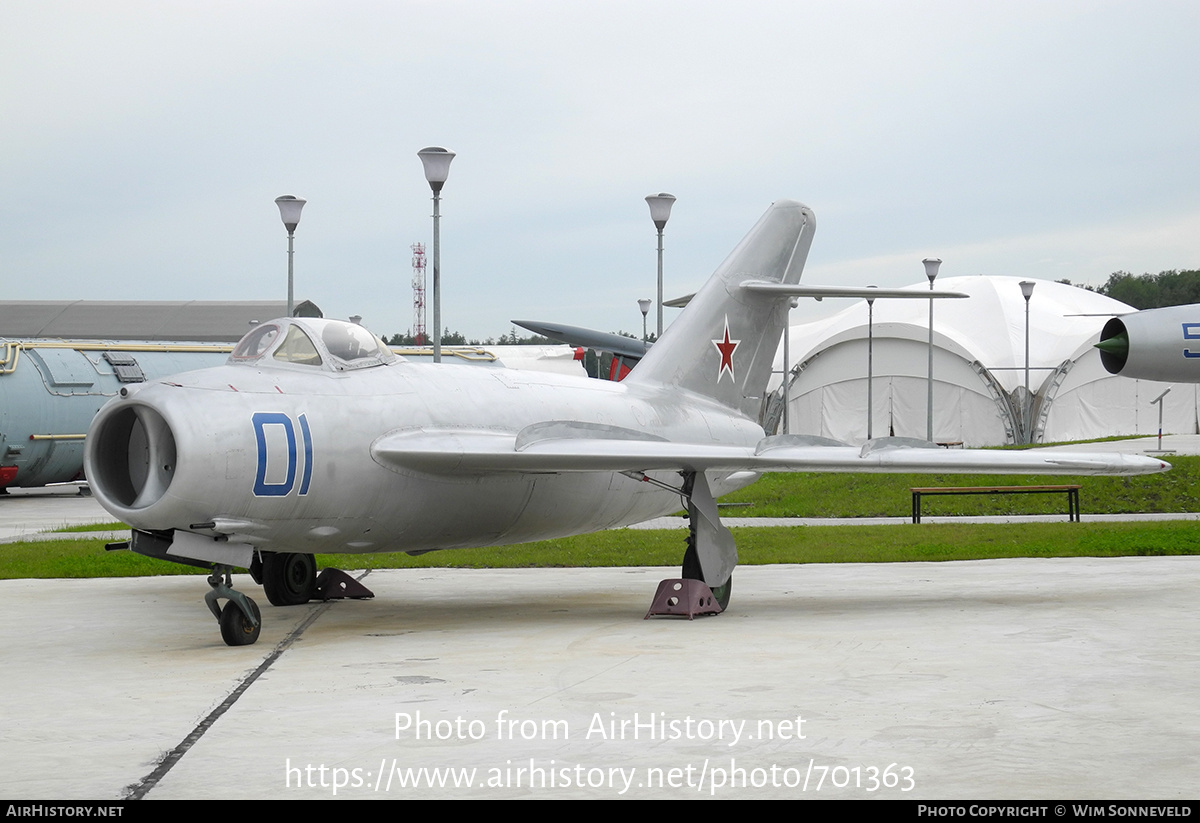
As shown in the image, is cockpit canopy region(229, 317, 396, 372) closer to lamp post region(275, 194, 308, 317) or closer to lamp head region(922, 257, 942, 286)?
lamp post region(275, 194, 308, 317)

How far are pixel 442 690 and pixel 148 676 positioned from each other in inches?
78.6

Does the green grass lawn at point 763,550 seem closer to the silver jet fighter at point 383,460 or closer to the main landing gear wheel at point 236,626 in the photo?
the silver jet fighter at point 383,460

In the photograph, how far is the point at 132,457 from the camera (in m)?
9.17

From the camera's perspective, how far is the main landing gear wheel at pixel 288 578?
452 inches

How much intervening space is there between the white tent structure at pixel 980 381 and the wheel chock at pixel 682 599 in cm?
3931

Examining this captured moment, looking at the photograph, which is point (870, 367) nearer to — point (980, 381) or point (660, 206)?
point (980, 381)

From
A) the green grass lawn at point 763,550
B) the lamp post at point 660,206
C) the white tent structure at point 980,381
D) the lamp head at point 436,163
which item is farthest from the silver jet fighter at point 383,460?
the white tent structure at point 980,381

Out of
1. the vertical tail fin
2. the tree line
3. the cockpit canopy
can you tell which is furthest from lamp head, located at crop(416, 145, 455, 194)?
the tree line

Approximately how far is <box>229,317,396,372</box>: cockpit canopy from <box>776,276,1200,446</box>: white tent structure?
4096cm

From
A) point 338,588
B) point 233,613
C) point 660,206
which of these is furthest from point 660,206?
point 233,613

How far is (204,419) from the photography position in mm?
8391

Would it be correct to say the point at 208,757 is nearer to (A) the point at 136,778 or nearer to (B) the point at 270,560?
(A) the point at 136,778

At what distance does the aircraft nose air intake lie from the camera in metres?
8.54
